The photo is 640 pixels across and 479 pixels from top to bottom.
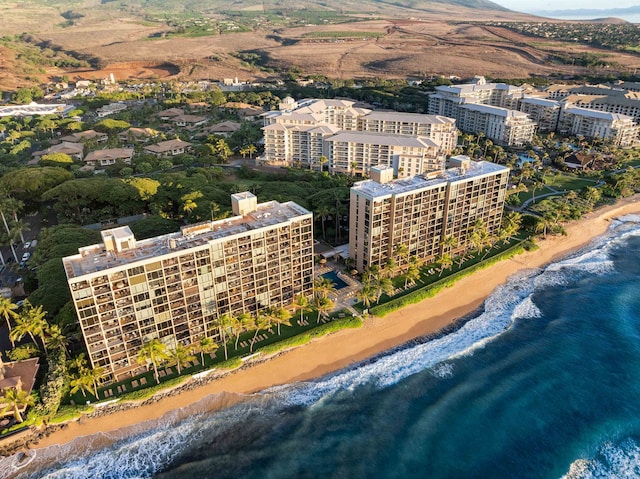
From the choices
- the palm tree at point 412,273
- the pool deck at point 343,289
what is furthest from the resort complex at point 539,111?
the pool deck at point 343,289

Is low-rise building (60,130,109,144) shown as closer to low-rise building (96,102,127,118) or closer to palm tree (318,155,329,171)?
low-rise building (96,102,127,118)

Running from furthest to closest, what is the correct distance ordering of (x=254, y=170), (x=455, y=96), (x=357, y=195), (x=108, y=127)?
(x=455, y=96) → (x=108, y=127) → (x=254, y=170) → (x=357, y=195)

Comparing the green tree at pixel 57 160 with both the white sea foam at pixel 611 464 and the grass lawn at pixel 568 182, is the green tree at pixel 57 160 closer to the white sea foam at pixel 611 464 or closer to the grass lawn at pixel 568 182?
the white sea foam at pixel 611 464

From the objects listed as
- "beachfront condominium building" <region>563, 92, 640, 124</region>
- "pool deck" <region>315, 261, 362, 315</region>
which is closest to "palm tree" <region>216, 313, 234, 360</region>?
"pool deck" <region>315, 261, 362, 315</region>

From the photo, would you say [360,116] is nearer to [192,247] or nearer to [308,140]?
[308,140]

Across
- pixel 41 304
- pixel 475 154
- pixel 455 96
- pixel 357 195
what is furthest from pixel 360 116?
pixel 41 304

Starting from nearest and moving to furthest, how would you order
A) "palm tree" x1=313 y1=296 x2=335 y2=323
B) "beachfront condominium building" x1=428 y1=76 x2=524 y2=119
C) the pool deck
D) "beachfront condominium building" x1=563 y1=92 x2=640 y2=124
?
"palm tree" x1=313 y1=296 x2=335 y2=323
the pool deck
"beachfront condominium building" x1=563 y1=92 x2=640 y2=124
"beachfront condominium building" x1=428 y1=76 x2=524 y2=119
